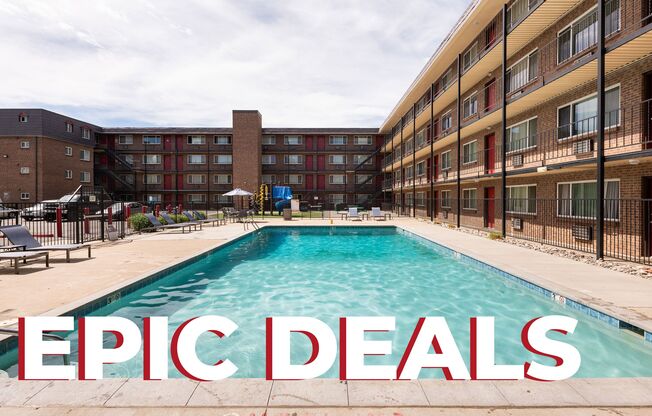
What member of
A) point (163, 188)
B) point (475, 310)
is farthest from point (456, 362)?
point (163, 188)

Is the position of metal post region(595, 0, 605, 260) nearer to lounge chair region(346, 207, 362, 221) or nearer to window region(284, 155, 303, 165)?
lounge chair region(346, 207, 362, 221)

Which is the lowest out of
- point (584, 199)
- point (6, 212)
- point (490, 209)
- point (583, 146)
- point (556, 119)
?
point (6, 212)

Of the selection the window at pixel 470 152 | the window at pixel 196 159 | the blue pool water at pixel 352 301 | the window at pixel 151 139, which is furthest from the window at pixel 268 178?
the blue pool water at pixel 352 301

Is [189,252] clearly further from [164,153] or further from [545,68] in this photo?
[164,153]

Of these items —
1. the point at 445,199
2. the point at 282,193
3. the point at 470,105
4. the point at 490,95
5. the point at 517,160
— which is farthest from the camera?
the point at 282,193

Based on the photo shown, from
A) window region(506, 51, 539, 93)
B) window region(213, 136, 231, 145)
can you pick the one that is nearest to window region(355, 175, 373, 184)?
window region(213, 136, 231, 145)

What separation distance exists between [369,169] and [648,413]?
45.2 m

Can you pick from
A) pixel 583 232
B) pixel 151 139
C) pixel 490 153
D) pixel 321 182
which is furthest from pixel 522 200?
pixel 151 139

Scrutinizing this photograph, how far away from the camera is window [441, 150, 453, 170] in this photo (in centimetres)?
2621

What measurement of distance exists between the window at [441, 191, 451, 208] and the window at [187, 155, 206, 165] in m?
31.8

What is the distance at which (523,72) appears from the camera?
17.1 meters

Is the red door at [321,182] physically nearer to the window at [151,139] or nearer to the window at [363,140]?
the window at [363,140]

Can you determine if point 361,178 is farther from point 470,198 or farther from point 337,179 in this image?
point 470,198

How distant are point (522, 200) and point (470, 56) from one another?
1032 centimetres
